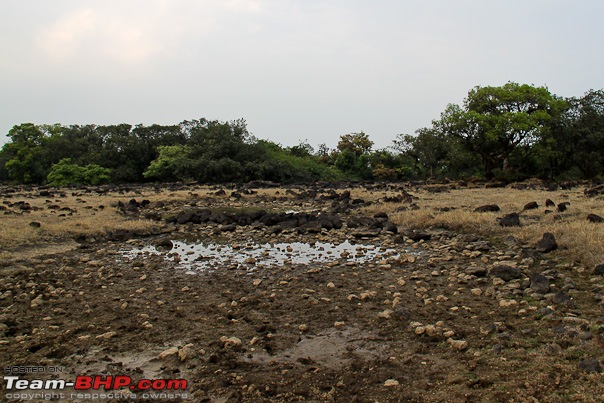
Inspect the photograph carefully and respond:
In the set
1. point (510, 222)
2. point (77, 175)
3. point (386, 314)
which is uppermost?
point (77, 175)

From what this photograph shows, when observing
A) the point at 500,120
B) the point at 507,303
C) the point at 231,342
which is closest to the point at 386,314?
the point at 507,303

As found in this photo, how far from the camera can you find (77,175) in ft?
157

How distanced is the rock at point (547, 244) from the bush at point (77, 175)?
45.7 metres

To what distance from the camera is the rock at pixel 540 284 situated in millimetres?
7339

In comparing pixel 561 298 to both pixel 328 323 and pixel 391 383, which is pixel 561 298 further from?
pixel 391 383

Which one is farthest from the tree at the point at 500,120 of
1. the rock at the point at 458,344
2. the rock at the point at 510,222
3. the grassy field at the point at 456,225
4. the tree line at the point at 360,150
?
the rock at the point at 458,344

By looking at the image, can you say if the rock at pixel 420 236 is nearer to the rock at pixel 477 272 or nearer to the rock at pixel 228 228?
the rock at pixel 477 272

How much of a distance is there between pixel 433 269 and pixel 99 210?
16062 mm

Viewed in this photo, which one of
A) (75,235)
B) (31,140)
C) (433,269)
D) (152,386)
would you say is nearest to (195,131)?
(31,140)

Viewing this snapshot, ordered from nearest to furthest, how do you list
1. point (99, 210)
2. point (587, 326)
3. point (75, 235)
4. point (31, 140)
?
point (587, 326) < point (75, 235) < point (99, 210) < point (31, 140)

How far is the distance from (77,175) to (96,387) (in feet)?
157

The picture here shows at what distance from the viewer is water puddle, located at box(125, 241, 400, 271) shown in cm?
1063

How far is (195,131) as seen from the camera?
2174 inches

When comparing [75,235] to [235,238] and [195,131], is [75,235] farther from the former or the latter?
[195,131]
